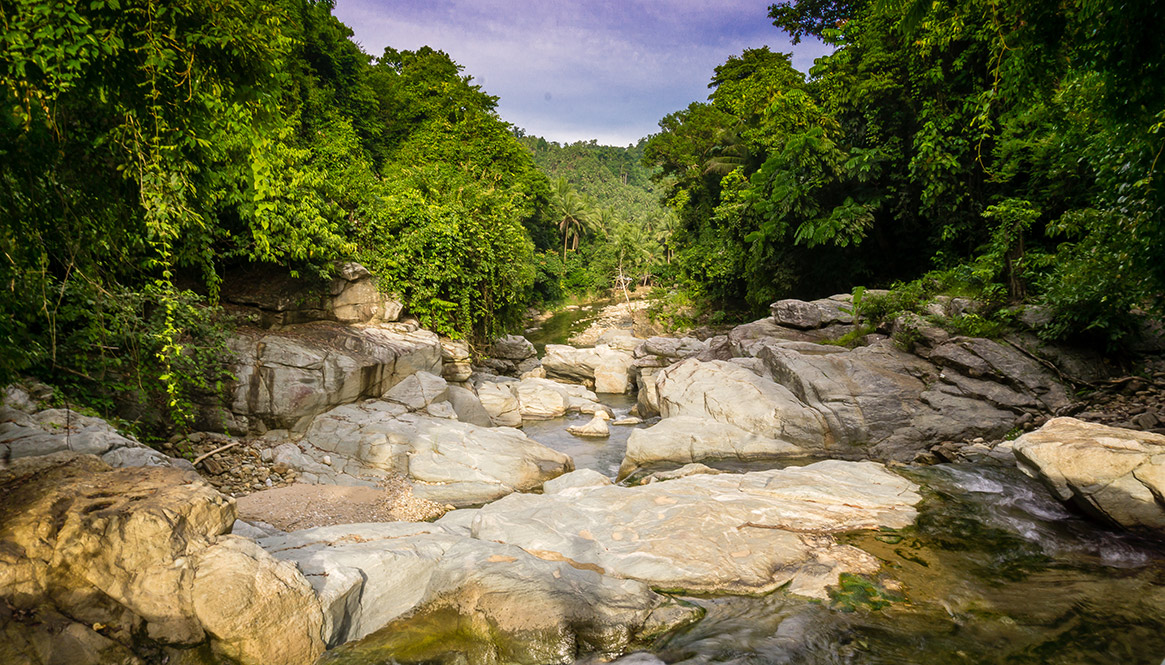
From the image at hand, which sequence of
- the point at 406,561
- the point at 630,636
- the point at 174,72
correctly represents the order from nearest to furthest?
the point at 174,72 < the point at 630,636 < the point at 406,561

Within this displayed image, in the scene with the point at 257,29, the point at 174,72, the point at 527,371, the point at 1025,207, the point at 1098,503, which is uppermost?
the point at 1025,207

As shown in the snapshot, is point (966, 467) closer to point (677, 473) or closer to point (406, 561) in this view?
point (677, 473)

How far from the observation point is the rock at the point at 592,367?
1967 cm

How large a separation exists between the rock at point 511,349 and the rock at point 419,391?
7.05 m

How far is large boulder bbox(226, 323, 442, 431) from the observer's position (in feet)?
29.5

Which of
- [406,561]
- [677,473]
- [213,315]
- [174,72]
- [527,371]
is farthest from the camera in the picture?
[527,371]

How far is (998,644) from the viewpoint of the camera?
3.89 meters

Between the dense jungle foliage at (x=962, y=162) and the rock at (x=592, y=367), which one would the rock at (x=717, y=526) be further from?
the rock at (x=592, y=367)

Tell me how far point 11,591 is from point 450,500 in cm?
549

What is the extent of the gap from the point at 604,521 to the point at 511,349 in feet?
48.0

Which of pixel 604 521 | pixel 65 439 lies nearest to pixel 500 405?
pixel 604 521

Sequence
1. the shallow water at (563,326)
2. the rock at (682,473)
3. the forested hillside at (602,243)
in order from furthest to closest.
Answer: the forested hillside at (602,243)
the shallow water at (563,326)
the rock at (682,473)

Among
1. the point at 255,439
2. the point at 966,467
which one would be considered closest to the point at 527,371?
the point at 255,439

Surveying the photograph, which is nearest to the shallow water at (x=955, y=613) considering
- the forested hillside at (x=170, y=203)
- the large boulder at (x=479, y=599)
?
→ the large boulder at (x=479, y=599)
